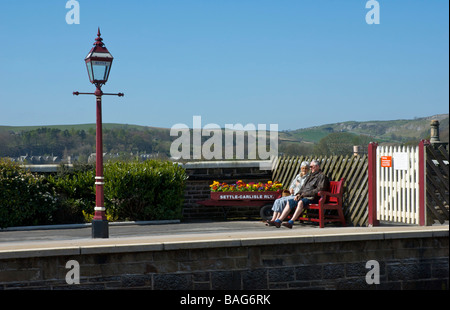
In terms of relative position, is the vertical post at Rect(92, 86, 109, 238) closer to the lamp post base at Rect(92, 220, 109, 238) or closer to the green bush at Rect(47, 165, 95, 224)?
the lamp post base at Rect(92, 220, 109, 238)

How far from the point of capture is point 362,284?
10.3m

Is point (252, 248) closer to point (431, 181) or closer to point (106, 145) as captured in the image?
point (431, 181)

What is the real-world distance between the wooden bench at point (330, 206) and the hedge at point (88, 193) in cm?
383

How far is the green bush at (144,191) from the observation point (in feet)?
55.2

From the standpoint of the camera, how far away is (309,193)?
1422 centimetres

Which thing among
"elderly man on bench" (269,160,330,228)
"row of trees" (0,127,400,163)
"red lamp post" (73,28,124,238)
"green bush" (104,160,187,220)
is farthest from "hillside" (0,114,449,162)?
"red lamp post" (73,28,124,238)

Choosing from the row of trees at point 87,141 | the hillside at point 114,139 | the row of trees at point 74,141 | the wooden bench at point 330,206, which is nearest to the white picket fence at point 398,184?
the wooden bench at point 330,206

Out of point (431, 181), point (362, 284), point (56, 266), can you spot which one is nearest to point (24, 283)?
point (56, 266)

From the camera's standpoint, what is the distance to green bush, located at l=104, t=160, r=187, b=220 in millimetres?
16812

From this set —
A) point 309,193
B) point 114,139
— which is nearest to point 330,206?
point 309,193

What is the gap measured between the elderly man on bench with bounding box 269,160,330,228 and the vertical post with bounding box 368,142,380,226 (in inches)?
42.8

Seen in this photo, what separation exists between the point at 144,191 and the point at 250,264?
724cm

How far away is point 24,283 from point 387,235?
520cm

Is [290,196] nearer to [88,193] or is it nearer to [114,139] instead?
[88,193]
